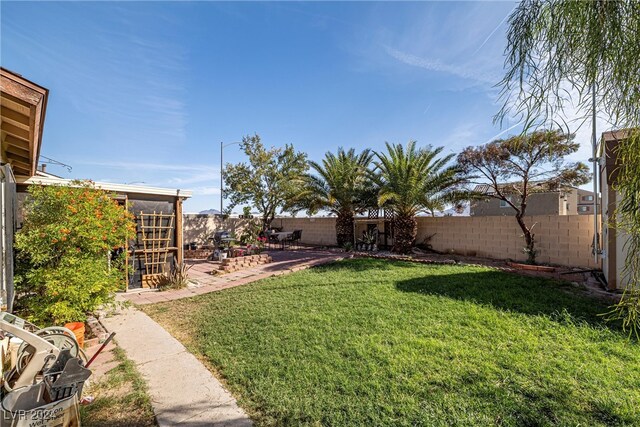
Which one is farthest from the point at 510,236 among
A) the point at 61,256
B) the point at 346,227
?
the point at 61,256

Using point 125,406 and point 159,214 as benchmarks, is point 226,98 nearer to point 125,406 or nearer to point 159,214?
point 159,214

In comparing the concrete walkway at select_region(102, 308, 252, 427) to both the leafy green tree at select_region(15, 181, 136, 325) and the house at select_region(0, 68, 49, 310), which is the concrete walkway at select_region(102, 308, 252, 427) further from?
the house at select_region(0, 68, 49, 310)

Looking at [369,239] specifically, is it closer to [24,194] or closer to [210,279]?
[210,279]

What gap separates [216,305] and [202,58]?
339 inches

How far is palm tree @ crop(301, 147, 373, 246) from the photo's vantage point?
15.8 metres

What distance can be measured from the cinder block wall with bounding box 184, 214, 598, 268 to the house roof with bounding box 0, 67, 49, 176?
1329 cm

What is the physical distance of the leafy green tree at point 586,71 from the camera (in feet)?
4.53

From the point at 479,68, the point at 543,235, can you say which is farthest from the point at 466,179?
the point at 479,68

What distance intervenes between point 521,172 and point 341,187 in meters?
8.47

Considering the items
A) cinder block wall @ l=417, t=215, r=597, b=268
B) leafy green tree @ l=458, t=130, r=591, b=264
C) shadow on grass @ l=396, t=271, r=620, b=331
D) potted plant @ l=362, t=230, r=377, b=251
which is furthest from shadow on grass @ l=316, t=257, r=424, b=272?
leafy green tree @ l=458, t=130, r=591, b=264

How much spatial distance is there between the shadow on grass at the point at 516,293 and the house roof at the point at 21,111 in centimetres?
707

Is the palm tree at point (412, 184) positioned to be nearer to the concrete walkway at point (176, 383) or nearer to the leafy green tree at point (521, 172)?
the leafy green tree at point (521, 172)

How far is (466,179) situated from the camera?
11961 millimetres

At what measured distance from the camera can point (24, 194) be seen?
660 centimetres
